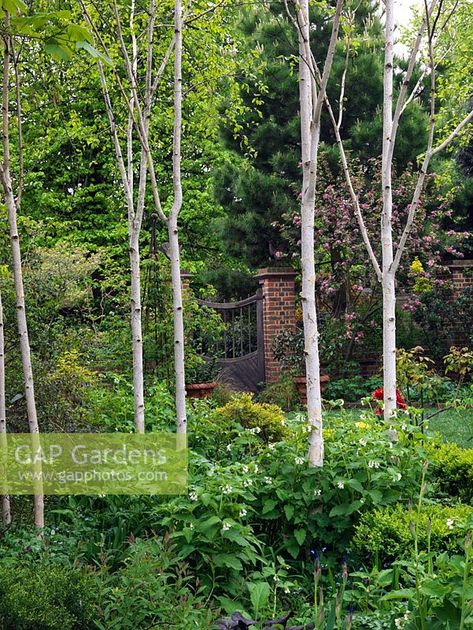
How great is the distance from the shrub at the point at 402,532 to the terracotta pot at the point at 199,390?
5.53 meters

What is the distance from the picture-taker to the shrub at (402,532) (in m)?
3.31

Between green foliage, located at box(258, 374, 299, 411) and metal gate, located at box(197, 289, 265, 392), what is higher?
metal gate, located at box(197, 289, 265, 392)

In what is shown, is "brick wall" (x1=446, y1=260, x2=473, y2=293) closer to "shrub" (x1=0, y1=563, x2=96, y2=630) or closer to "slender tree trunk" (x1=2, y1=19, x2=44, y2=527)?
"slender tree trunk" (x1=2, y1=19, x2=44, y2=527)

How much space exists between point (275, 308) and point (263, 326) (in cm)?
33

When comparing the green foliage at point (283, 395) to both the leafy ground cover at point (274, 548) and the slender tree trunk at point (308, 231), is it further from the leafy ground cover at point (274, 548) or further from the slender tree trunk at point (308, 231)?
the slender tree trunk at point (308, 231)

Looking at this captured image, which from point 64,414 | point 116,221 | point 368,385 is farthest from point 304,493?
point 116,221

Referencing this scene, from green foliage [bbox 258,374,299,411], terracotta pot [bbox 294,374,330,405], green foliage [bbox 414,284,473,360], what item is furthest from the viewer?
green foliage [bbox 414,284,473,360]

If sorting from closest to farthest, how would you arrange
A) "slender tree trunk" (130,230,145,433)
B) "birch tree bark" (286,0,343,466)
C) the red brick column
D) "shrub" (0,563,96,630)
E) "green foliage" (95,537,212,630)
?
"shrub" (0,563,96,630) → "green foliage" (95,537,212,630) → "birch tree bark" (286,0,343,466) → "slender tree trunk" (130,230,145,433) → the red brick column

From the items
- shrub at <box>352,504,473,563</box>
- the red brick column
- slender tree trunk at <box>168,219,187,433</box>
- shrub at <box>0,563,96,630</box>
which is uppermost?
the red brick column

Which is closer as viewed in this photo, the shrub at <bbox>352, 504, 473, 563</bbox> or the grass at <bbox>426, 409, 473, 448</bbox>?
the shrub at <bbox>352, 504, 473, 563</bbox>

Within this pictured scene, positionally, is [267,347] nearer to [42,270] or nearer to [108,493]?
[42,270]

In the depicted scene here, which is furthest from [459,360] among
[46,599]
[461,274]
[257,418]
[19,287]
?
[461,274]

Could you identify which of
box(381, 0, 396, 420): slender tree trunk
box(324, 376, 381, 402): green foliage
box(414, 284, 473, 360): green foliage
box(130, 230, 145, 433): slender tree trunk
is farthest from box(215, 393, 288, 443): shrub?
box(414, 284, 473, 360): green foliage

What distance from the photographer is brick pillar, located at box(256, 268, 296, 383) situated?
1190cm
